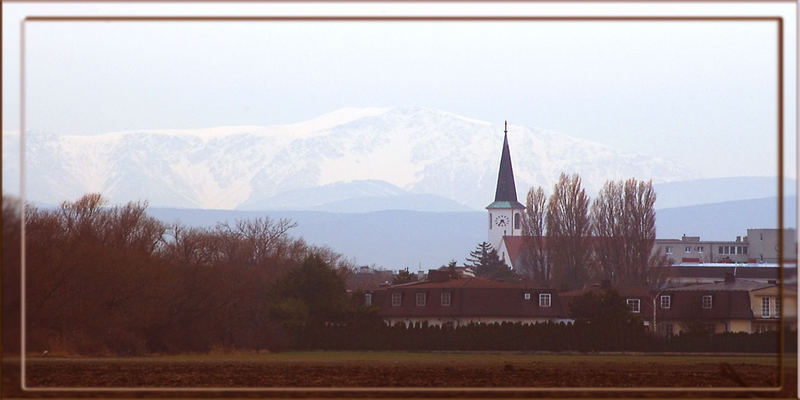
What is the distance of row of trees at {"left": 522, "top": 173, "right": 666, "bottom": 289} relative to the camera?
23844 millimetres

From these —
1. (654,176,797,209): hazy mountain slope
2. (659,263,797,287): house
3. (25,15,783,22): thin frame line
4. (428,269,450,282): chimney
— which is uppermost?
(25,15,783,22): thin frame line

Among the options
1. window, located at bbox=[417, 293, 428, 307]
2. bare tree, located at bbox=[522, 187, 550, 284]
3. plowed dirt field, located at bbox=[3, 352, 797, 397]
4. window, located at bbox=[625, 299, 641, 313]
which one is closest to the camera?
plowed dirt field, located at bbox=[3, 352, 797, 397]

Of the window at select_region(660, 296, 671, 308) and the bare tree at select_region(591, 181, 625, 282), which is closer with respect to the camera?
the bare tree at select_region(591, 181, 625, 282)

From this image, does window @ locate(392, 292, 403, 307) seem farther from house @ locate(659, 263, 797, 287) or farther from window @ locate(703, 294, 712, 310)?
house @ locate(659, 263, 797, 287)

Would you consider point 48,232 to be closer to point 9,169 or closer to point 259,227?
point 259,227

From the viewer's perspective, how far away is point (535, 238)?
101 ft

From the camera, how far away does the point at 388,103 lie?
15953 millimetres

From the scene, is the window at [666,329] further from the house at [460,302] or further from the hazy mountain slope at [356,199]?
the hazy mountain slope at [356,199]

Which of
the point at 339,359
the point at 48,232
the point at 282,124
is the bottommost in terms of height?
the point at 339,359

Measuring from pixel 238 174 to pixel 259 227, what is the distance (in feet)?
43.0

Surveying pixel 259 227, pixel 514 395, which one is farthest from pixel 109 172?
pixel 259 227

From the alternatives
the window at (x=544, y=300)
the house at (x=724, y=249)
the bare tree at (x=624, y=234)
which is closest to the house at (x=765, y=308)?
the house at (x=724, y=249)

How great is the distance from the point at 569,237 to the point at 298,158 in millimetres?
11599

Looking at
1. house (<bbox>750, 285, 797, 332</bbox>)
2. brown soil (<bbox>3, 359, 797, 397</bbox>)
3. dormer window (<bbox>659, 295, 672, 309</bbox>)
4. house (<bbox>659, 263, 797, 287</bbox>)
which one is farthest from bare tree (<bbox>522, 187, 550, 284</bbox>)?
brown soil (<bbox>3, 359, 797, 397</bbox>)
